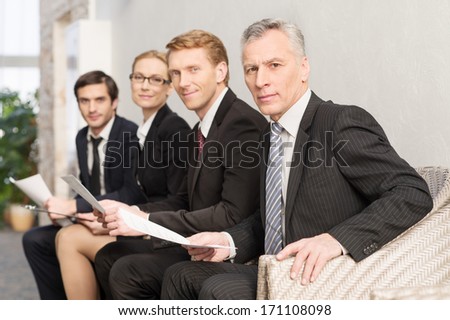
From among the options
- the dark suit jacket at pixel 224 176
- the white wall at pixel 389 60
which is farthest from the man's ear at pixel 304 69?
the white wall at pixel 389 60

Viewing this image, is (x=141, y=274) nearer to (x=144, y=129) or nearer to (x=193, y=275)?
(x=193, y=275)

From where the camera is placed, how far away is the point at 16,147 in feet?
35.2

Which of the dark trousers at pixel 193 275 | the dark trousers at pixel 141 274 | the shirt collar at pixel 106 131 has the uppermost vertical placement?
the shirt collar at pixel 106 131

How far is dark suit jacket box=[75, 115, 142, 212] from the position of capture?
396cm

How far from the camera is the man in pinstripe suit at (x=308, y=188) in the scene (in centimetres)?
208

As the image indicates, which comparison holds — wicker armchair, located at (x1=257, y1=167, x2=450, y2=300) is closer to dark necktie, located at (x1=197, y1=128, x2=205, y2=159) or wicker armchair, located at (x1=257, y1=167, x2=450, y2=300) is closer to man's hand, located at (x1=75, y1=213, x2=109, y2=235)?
dark necktie, located at (x1=197, y1=128, x2=205, y2=159)

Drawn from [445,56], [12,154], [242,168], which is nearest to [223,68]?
[242,168]

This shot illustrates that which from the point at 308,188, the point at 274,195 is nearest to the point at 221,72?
the point at 274,195

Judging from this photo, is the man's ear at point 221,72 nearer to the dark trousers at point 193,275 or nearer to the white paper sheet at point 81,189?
the white paper sheet at point 81,189

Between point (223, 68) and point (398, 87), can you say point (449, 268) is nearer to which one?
point (398, 87)

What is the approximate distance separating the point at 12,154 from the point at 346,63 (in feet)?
26.4

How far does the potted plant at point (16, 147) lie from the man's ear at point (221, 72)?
7792mm

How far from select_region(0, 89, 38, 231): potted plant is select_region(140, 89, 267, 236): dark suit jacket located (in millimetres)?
7862

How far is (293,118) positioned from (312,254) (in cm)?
60
